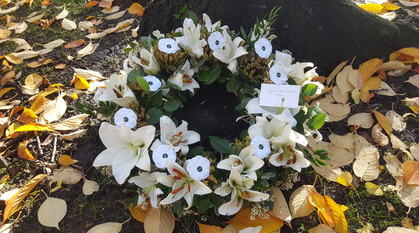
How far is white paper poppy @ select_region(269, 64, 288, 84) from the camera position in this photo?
1.50m

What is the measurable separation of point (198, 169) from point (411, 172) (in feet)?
4.04

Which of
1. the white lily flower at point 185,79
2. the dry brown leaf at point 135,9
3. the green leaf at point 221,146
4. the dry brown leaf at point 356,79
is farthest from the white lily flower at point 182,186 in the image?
the dry brown leaf at point 135,9

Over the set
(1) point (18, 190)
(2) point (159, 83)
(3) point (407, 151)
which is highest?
(2) point (159, 83)

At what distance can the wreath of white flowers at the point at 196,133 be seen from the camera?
1.28 metres

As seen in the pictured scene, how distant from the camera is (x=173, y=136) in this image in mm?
1357

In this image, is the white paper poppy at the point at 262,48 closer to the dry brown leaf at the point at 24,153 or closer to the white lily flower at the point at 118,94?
the white lily flower at the point at 118,94

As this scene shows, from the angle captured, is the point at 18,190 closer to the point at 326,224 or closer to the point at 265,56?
the point at 265,56

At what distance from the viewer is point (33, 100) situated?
7.14ft

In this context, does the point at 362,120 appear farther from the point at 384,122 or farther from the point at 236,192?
the point at 236,192

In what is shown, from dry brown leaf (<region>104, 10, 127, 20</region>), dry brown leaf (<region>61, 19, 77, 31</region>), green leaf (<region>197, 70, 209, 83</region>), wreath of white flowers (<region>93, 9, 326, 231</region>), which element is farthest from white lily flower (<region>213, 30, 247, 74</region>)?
dry brown leaf (<region>61, 19, 77, 31</region>)

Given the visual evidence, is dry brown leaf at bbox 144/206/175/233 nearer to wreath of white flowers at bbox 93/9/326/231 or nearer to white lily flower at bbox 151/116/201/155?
wreath of white flowers at bbox 93/9/326/231

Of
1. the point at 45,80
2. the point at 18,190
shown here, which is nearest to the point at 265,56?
the point at 18,190

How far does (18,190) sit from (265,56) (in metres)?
1.48

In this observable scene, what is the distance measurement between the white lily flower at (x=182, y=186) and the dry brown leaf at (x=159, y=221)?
0.27 metres
